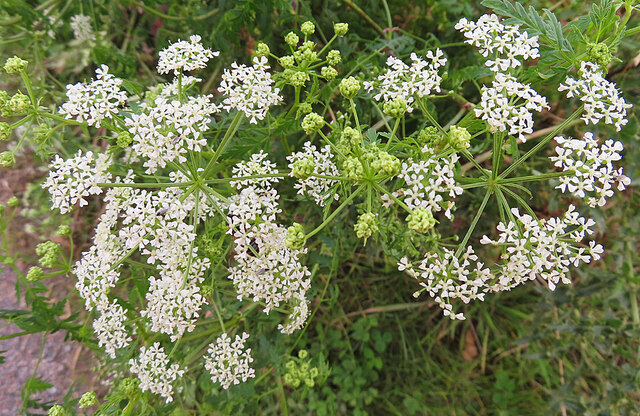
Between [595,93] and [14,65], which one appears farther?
[14,65]

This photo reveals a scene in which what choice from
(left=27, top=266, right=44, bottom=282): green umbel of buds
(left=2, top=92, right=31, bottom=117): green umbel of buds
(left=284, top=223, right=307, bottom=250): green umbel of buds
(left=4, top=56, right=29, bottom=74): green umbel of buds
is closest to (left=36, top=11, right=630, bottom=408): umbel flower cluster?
(left=284, top=223, right=307, bottom=250): green umbel of buds

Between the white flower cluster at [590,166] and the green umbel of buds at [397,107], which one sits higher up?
the green umbel of buds at [397,107]

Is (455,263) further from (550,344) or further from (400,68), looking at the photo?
→ (550,344)

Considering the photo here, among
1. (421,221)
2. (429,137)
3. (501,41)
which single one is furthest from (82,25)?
(421,221)

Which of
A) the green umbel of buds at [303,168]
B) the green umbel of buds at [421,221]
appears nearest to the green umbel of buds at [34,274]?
the green umbel of buds at [303,168]

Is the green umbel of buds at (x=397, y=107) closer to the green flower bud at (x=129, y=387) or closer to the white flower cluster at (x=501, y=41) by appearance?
the white flower cluster at (x=501, y=41)

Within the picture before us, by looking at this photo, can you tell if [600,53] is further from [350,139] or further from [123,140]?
[123,140]

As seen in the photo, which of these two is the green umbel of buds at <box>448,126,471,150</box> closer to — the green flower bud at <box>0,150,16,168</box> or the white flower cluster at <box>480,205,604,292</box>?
the white flower cluster at <box>480,205,604,292</box>
